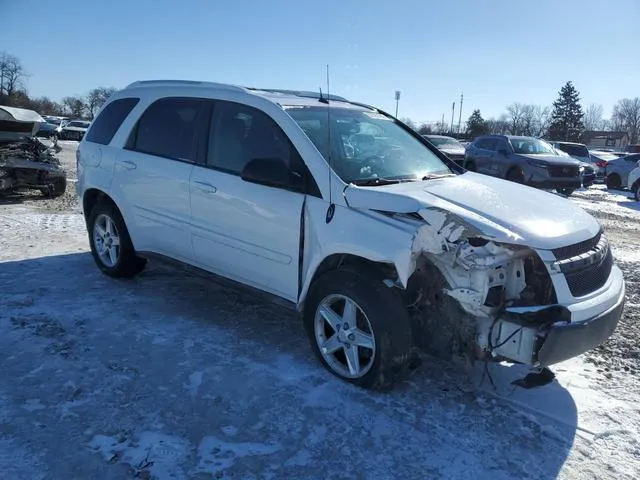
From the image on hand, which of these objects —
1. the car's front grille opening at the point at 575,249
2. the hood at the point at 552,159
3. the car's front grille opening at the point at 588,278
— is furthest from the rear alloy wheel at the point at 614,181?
the car's front grille opening at the point at 575,249

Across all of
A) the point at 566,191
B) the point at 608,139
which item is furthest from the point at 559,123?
the point at 566,191

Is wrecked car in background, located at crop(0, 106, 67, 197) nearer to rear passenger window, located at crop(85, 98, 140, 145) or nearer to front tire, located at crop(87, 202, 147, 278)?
rear passenger window, located at crop(85, 98, 140, 145)

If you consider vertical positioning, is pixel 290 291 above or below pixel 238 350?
above

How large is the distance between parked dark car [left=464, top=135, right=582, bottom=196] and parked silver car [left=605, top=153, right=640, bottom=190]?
4702 millimetres

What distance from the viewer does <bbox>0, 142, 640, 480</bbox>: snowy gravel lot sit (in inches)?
113

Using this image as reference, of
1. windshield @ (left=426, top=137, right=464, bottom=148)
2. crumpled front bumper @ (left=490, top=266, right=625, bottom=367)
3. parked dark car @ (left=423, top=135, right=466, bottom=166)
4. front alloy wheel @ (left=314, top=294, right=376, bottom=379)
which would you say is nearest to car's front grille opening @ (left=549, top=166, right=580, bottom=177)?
parked dark car @ (left=423, top=135, right=466, bottom=166)

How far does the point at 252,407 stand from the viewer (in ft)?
11.0

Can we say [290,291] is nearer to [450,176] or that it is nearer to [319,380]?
[319,380]

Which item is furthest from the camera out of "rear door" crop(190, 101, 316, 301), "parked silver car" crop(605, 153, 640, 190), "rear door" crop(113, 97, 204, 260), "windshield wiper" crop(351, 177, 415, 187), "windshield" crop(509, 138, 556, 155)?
"parked silver car" crop(605, 153, 640, 190)

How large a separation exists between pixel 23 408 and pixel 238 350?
1.47 metres

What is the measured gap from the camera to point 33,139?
11.0 metres

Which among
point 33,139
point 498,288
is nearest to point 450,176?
point 498,288

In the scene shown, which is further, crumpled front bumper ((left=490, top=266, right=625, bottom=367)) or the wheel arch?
the wheel arch

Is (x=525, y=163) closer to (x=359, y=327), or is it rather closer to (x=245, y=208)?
(x=245, y=208)
